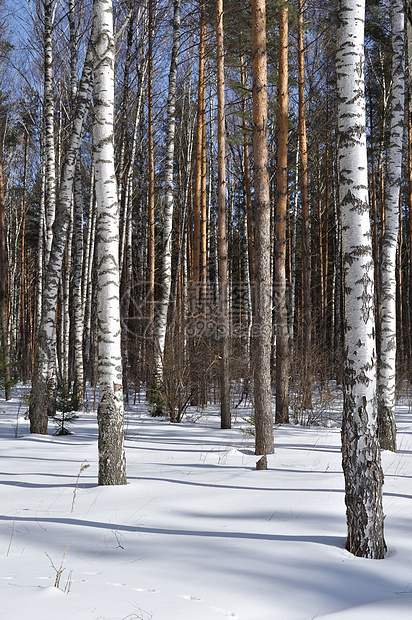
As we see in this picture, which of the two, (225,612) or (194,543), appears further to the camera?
(194,543)

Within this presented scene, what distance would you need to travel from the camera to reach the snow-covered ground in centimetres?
233

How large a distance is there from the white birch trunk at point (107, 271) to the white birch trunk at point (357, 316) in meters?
2.32

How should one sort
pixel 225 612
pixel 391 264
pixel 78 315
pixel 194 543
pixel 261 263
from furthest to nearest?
1. pixel 78 315
2. pixel 391 264
3. pixel 261 263
4. pixel 194 543
5. pixel 225 612

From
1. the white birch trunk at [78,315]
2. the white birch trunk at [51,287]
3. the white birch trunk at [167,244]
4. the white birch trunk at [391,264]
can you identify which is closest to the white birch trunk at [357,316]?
the white birch trunk at [391,264]

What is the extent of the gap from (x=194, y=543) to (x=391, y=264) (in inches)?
193

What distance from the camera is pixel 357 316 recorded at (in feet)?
10.8

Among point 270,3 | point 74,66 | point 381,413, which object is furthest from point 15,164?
point 381,413

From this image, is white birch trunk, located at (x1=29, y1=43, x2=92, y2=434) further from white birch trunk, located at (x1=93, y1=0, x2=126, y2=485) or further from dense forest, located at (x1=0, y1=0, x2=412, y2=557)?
white birch trunk, located at (x1=93, y1=0, x2=126, y2=485)

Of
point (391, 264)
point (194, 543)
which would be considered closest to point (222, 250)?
point (391, 264)

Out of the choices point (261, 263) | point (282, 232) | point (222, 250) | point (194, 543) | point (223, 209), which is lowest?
point (194, 543)

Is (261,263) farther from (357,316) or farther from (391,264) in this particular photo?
(357,316)

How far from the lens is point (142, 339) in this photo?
12.6 metres

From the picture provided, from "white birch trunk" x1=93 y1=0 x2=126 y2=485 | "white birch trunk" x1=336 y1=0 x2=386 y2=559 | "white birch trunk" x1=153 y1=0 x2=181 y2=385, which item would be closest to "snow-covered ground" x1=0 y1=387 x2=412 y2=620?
"white birch trunk" x1=336 y1=0 x2=386 y2=559

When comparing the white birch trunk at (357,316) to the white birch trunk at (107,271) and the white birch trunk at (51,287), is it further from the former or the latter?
the white birch trunk at (51,287)
